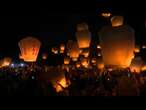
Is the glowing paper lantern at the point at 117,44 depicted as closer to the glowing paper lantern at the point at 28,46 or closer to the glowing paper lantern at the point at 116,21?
the glowing paper lantern at the point at 116,21

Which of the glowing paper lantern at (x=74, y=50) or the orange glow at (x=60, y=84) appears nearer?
the orange glow at (x=60, y=84)

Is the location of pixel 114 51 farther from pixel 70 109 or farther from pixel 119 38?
pixel 70 109

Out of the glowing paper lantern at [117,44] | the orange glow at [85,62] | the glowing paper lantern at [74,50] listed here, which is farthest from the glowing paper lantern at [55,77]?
the orange glow at [85,62]

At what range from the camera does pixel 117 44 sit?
383 cm

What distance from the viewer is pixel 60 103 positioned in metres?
1.39

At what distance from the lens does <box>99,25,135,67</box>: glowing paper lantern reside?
3.76 metres

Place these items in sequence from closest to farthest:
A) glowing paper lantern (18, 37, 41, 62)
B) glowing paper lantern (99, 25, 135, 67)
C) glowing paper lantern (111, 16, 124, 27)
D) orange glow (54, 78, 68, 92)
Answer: glowing paper lantern (99, 25, 135, 67)
glowing paper lantern (111, 16, 124, 27)
orange glow (54, 78, 68, 92)
glowing paper lantern (18, 37, 41, 62)

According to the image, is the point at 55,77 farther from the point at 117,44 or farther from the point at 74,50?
the point at 74,50

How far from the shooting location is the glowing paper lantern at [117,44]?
12.3 feet

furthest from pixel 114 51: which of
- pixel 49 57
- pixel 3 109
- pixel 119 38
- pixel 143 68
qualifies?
pixel 49 57

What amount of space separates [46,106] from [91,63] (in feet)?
41.3

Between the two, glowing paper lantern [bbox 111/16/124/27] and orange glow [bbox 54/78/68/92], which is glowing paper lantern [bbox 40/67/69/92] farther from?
glowing paper lantern [bbox 111/16/124/27]

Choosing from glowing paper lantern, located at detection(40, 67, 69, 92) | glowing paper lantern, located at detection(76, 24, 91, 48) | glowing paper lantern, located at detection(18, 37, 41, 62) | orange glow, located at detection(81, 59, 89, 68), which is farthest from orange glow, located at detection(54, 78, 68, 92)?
orange glow, located at detection(81, 59, 89, 68)

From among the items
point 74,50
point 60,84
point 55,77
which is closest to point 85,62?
point 74,50
